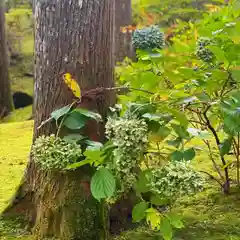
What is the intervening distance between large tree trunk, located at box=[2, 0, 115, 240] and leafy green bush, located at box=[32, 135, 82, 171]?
33cm

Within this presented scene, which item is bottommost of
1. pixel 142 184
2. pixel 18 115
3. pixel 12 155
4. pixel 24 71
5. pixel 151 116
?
pixel 18 115

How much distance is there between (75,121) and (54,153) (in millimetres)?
203

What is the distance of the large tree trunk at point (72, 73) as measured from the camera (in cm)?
200

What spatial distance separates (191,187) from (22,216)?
3.86ft

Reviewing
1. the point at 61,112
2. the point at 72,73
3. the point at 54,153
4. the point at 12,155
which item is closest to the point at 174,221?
the point at 54,153

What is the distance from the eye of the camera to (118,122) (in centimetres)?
138

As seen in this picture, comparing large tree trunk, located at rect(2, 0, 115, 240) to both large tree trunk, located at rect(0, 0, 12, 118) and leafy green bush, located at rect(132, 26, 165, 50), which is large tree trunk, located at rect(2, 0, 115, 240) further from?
large tree trunk, located at rect(0, 0, 12, 118)

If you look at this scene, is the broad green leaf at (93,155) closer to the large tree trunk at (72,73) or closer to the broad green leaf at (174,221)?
the broad green leaf at (174,221)

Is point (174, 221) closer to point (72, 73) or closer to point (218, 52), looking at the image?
point (218, 52)

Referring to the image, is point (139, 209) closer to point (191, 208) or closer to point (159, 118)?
point (159, 118)

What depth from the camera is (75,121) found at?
181 cm

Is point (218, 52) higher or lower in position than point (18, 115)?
higher

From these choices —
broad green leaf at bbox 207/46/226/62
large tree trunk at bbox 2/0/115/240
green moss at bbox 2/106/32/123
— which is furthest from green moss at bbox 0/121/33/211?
green moss at bbox 2/106/32/123

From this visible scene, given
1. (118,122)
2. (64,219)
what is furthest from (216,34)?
(64,219)
